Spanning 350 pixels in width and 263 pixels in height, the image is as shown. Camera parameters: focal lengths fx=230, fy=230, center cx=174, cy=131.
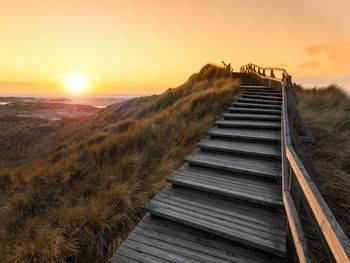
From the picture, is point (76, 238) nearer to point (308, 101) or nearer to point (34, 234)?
point (34, 234)

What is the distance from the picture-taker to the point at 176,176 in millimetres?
4379

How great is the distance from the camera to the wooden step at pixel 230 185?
361 centimetres

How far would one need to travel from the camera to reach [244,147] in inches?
210

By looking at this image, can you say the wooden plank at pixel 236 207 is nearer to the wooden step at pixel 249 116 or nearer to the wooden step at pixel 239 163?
the wooden step at pixel 239 163

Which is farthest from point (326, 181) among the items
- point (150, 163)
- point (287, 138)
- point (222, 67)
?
point (222, 67)

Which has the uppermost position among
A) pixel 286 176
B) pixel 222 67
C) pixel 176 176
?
pixel 222 67

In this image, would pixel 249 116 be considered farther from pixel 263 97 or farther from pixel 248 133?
pixel 263 97

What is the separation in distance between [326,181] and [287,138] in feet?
5.00

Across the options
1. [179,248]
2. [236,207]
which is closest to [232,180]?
[236,207]

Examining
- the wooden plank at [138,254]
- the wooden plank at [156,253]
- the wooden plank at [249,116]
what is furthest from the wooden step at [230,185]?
the wooden plank at [249,116]

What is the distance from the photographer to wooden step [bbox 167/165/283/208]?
361 cm

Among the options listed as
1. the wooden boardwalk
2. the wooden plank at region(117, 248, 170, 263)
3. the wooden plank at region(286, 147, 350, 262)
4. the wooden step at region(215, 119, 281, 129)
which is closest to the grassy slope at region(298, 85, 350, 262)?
the wooden boardwalk

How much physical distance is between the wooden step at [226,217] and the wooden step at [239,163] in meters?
0.78

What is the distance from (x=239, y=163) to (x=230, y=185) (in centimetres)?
78
